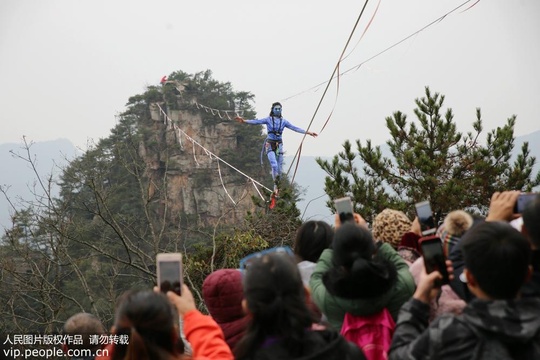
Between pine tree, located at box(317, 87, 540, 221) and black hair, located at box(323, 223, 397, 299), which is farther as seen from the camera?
pine tree, located at box(317, 87, 540, 221)

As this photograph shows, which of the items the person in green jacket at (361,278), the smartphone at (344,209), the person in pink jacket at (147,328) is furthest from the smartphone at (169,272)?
the smartphone at (344,209)

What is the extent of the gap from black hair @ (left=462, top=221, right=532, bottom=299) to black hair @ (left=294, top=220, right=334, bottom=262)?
1.45 meters

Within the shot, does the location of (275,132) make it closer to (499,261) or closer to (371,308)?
(371,308)

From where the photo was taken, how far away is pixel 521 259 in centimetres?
200

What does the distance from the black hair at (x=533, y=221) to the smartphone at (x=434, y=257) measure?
1.36 ft

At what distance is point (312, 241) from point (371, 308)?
803 millimetres

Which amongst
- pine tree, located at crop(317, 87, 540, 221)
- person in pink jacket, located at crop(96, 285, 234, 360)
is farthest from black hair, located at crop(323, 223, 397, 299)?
pine tree, located at crop(317, 87, 540, 221)

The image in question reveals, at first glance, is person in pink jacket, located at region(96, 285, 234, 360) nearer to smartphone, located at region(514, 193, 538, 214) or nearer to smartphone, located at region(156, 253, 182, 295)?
smartphone, located at region(156, 253, 182, 295)

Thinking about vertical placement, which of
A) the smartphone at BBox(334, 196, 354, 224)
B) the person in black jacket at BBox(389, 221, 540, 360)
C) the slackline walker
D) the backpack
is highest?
the slackline walker

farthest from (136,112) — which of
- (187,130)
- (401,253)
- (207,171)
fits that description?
(401,253)

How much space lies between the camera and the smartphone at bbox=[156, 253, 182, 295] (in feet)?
7.84

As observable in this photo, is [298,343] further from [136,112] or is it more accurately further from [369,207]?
[136,112]

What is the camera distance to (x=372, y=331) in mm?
2732

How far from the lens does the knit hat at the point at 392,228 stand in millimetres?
3387
